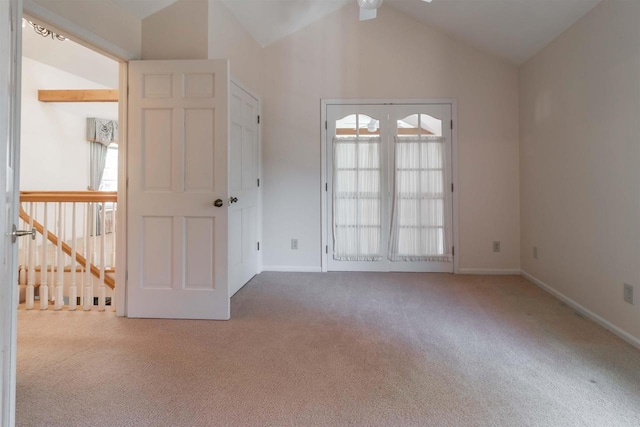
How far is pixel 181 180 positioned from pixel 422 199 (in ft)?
8.72

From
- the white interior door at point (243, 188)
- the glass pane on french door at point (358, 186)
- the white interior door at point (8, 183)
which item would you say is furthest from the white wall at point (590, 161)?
the white interior door at point (8, 183)

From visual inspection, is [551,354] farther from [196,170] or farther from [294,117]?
[294,117]

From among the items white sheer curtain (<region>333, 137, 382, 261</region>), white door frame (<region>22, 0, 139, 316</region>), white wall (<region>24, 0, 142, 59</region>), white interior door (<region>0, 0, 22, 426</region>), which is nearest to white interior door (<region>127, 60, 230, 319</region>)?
white door frame (<region>22, 0, 139, 316</region>)

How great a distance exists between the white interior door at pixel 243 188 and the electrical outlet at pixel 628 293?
2979 millimetres

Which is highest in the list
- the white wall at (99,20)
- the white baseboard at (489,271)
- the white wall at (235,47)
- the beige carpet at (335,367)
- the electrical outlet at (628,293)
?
the white wall at (235,47)

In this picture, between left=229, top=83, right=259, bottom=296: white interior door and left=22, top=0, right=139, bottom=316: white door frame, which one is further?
left=229, top=83, right=259, bottom=296: white interior door

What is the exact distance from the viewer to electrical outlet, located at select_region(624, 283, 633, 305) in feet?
7.49

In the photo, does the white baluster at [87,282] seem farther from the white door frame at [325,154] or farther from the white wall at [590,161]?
the white wall at [590,161]

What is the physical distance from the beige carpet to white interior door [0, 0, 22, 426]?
0.51 m

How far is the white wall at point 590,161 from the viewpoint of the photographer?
2279 mm

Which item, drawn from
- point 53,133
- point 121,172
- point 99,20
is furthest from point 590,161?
point 53,133

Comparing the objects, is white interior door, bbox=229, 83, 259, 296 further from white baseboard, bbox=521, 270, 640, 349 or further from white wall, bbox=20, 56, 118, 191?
white wall, bbox=20, 56, 118, 191

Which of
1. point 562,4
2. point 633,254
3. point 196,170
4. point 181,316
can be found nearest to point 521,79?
point 562,4

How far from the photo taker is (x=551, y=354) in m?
2.11
